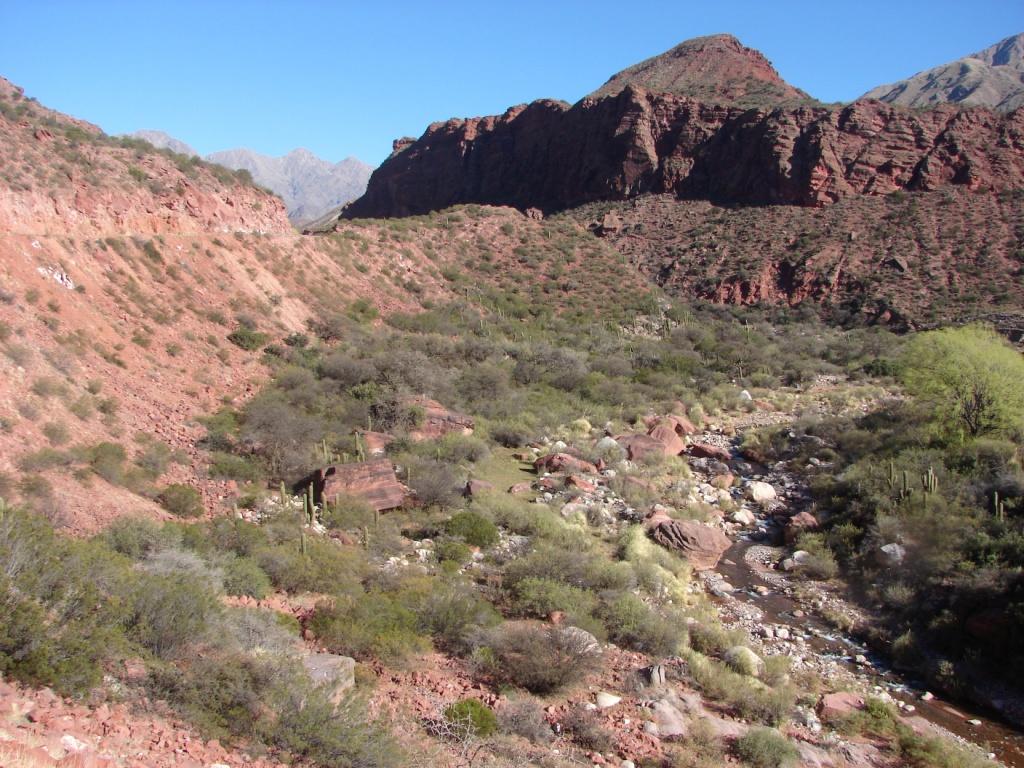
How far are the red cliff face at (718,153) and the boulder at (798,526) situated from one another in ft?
138

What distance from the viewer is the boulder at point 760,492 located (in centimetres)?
1806

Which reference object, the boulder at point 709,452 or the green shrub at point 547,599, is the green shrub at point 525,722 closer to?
the green shrub at point 547,599

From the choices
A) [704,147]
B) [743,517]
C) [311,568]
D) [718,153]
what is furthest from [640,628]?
[704,147]

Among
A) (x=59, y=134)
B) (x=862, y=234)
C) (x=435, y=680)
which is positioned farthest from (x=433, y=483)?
(x=862, y=234)

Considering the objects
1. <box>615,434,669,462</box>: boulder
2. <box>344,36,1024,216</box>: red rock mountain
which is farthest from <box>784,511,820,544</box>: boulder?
<box>344,36,1024,216</box>: red rock mountain

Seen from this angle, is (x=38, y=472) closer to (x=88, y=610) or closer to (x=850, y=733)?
(x=88, y=610)

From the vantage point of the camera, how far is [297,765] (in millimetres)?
5629

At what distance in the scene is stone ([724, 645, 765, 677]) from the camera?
31.8 feet

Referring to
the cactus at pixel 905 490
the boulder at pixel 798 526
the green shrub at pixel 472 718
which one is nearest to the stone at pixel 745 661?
the green shrub at pixel 472 718

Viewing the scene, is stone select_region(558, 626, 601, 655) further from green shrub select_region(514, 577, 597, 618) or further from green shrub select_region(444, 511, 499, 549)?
green shrub select_region(444, 511, 499, 549)

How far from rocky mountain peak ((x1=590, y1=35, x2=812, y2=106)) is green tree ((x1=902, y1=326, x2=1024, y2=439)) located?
48.8 m

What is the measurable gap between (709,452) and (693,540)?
733 cm

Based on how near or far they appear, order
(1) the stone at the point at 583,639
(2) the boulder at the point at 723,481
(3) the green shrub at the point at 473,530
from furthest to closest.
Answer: (2) the boulder at the point at 723,481 → (3) the green shrub at the point at 473,530 → (1) the stone at the point at 583,639

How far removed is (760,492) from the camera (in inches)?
719
